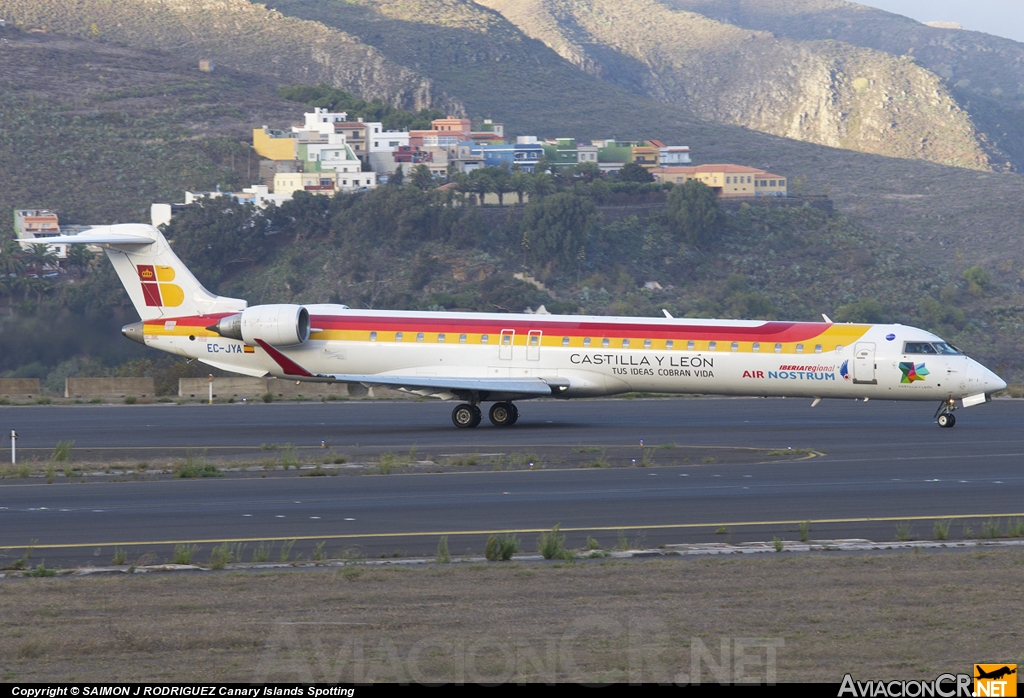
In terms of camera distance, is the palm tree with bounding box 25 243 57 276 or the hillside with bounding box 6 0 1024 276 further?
the hillside with bounding box 6 0 1024 276

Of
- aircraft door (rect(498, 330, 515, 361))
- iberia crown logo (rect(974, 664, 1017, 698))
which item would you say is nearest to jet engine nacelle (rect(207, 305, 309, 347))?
aircraft door (rect(498, 330, 515, 361))

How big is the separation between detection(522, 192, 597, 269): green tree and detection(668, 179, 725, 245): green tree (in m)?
9.25

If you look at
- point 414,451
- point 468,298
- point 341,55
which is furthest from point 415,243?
point 341,55

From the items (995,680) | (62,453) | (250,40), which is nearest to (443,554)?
(995,680)

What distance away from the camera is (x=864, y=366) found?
92.5 feet

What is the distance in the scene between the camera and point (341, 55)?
17375 cm

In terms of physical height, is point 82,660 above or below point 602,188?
below

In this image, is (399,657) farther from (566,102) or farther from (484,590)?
(566,102)

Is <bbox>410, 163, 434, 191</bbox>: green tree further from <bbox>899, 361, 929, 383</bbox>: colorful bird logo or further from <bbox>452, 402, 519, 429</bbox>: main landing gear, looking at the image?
<bbox>899, 361, 929, 383</bbox>: colorful bird logo

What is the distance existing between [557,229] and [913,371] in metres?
68.5

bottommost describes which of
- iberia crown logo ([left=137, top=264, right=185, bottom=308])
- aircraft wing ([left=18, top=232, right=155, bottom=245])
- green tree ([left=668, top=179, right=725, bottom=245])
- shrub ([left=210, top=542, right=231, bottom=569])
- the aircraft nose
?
shrub ([left=210, top=542, right=231, bottom=569])

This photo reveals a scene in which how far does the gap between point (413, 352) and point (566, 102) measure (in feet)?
503

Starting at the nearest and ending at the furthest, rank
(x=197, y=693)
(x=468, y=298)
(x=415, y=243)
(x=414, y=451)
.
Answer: (x=197, y=693), (x=414, y=451), (x=468, y=298), (x=415, y=243)

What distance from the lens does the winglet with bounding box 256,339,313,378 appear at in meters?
30.7
